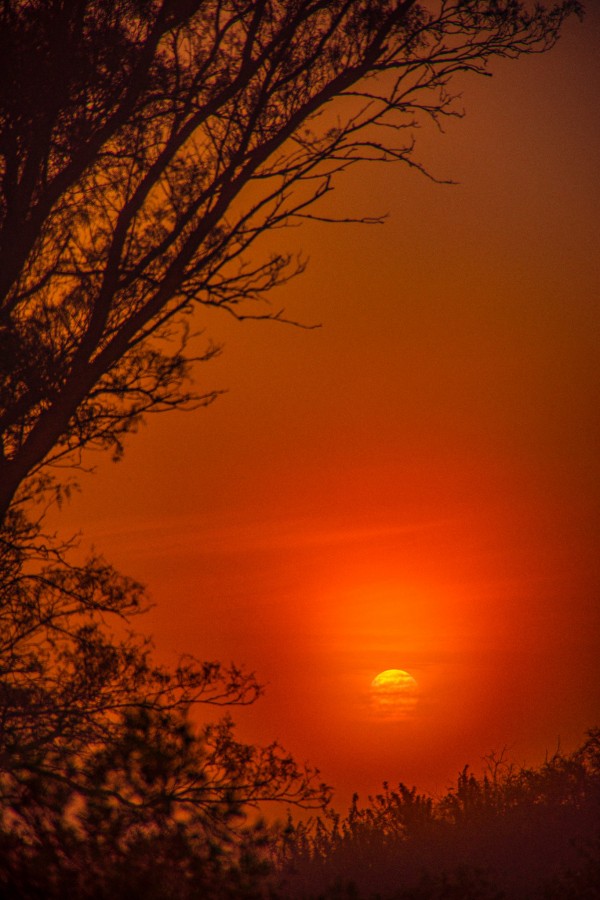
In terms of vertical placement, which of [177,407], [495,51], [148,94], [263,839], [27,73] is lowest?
[263,839]

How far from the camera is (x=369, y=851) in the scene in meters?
9.33

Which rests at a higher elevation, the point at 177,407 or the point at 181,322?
the point at 181,322

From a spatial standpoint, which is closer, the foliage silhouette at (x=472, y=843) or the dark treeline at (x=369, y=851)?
the dark treeline at (x=369, y=851)

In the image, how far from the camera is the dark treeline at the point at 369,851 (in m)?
5.46

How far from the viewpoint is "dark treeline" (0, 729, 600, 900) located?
5.46 meters

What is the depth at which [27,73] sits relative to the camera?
755 cm

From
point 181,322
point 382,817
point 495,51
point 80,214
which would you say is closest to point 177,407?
point 181,322

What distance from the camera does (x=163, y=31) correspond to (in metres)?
8.14

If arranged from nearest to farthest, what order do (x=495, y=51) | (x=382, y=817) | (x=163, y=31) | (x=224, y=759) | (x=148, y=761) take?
(x=148, y=761)
(x=224, y=759)
(x=163, y=31)
(x=495, y=51)
(x=382, y=817)

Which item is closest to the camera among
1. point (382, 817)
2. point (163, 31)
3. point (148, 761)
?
point (148, 761)

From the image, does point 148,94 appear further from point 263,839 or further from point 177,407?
point 263,839

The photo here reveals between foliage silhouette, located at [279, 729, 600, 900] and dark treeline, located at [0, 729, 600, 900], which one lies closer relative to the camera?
dark treeline, located at [0, 729, 600, 900]

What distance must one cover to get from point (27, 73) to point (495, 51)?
166 inches

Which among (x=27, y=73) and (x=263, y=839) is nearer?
(x=263, y=839)
